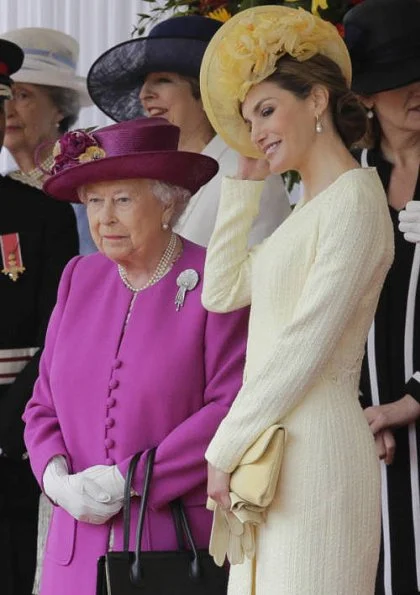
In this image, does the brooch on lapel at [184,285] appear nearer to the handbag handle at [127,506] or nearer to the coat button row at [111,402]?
the coat button row at [111,402]

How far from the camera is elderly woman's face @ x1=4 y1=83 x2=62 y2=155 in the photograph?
16.1 feet

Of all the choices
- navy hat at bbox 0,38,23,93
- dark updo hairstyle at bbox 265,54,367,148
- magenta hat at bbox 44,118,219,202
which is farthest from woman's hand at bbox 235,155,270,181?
navy hat at bbox 0,38,23,93

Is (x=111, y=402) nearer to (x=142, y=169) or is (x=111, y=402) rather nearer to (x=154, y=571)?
(x=154, y=571)

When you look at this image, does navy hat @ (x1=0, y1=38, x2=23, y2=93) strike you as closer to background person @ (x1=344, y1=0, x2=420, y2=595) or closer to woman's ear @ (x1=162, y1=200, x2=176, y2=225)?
woman's ear @ (x1=162, y1=200, x2=176, y2=225)

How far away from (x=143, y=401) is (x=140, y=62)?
3.92ft

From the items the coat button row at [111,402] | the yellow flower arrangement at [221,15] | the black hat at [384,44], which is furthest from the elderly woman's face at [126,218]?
the yellow flower arrangement at [221,15]

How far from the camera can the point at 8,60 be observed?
13.7ft

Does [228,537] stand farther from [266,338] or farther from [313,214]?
[313,214]

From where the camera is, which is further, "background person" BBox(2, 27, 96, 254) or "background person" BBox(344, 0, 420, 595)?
"background person" BBox(2, 27, 96, 254)

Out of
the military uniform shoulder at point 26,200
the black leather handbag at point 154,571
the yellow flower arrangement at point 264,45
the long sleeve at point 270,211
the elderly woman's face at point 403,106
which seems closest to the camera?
the yellow flower arrangement at point 264,45

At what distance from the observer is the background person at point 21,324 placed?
392 centimetres

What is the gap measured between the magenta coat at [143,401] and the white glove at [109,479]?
0.08 feet

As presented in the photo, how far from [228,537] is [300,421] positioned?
0.29 meters

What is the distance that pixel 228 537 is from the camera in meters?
2.72
